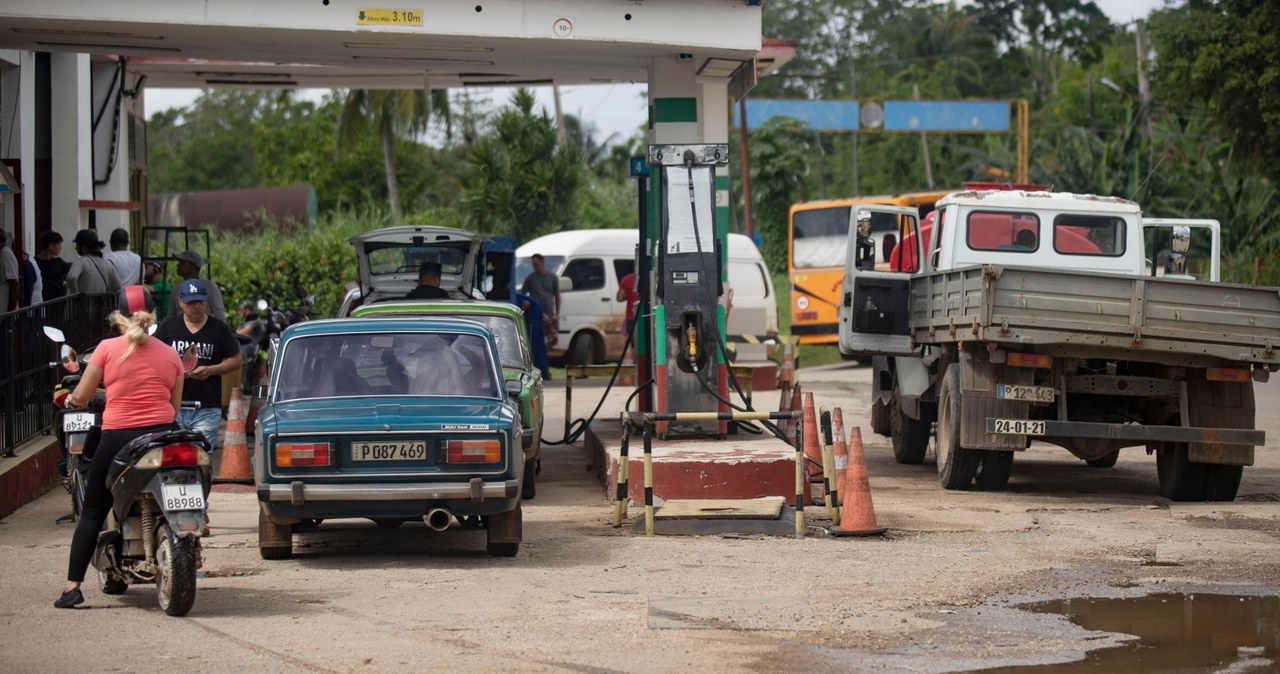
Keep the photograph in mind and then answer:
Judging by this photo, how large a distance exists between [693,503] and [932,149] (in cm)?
5072

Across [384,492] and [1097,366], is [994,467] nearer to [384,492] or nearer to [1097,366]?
[1097,366]

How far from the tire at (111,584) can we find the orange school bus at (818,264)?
73.2 ft

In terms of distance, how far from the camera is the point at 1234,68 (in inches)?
1099

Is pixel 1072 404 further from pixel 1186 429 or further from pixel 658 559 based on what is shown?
pixel 658 559

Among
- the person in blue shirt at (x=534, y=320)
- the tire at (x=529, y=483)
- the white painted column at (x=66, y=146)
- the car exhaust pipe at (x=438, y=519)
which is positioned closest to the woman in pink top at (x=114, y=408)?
the car exhaust pipe at (x=438, y=519)

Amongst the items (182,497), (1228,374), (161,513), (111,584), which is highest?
(1228,374)

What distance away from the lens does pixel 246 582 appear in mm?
9211

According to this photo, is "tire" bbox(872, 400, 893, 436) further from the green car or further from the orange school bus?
the orange school bus

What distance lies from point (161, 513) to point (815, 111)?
38473 millimetres

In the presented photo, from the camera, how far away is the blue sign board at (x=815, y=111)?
44.9 metres

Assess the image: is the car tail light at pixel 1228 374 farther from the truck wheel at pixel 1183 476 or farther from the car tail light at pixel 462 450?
the car tail light at pixel 462 450

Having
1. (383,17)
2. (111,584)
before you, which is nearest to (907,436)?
(383,17)

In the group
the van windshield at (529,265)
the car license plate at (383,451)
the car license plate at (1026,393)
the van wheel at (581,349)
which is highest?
the van windshield at (529,265)

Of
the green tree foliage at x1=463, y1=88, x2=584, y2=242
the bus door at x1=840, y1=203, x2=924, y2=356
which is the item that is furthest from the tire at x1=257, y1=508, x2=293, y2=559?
the green tree foliage at x1=463, y1=88, x2=584, y2=242
